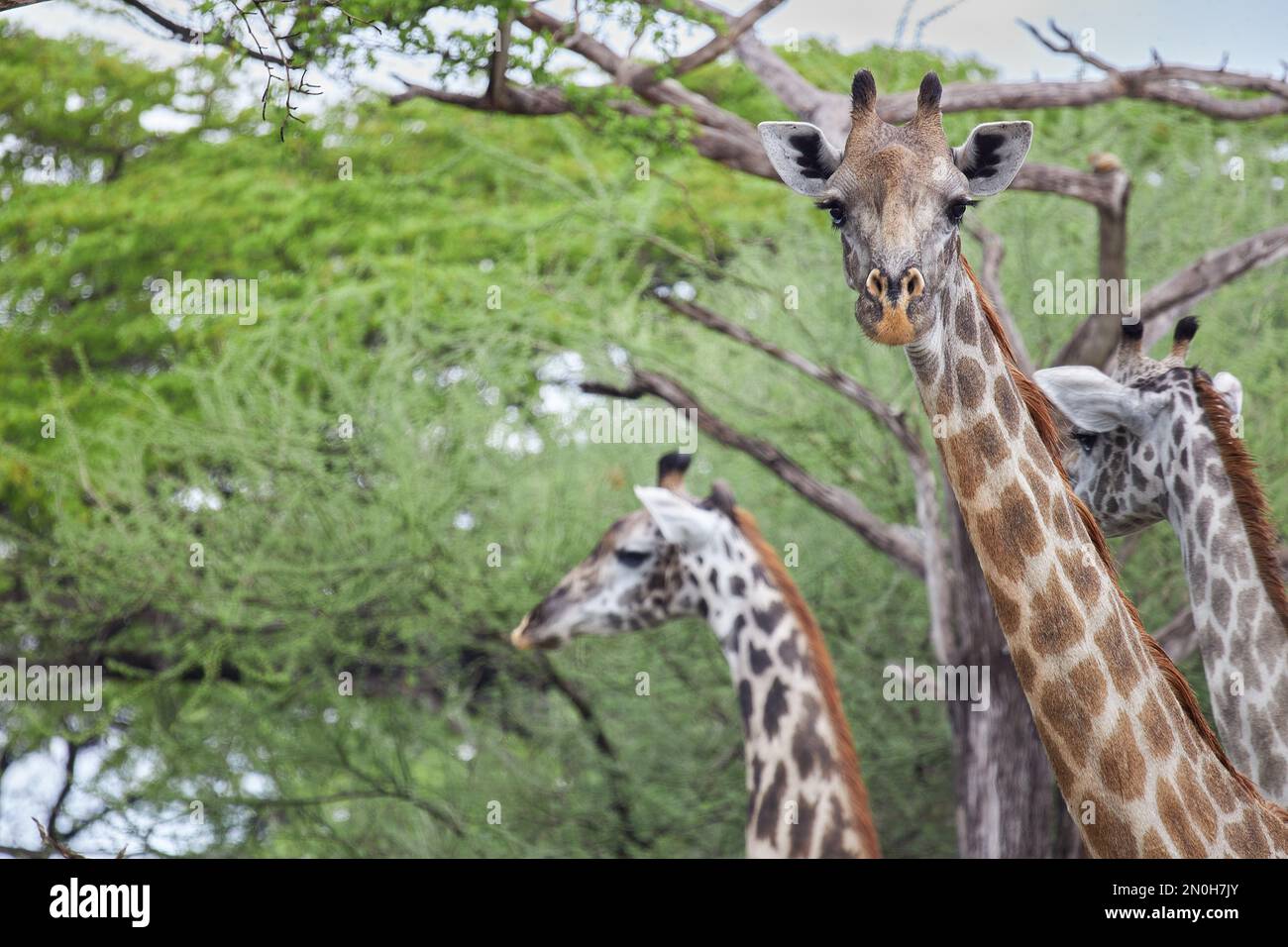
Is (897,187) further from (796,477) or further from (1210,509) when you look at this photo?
(796,477)

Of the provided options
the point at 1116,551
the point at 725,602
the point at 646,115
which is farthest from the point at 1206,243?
the point at 725,602

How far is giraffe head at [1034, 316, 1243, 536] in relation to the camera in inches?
179

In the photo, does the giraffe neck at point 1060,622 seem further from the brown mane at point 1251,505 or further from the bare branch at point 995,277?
the bare branch at point 995,277

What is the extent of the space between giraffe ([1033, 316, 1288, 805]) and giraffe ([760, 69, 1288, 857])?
114 centimetres

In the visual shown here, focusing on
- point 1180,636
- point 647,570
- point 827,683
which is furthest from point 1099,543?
point 1180,636

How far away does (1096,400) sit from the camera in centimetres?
464

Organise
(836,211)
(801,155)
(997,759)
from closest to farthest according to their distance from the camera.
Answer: (836,211) → (801,155) → (997,759)

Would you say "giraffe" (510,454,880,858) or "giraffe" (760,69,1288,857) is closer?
"giraffe" (760,69,1288,857)

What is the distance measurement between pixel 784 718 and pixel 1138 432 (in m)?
1.59

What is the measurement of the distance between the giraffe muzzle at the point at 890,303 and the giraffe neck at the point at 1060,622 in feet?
0.62

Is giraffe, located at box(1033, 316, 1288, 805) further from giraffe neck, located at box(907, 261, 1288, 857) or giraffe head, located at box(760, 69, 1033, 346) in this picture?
giraffe head, located at box(760, 69, 1033, 346)

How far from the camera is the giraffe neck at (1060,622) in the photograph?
3293 mm

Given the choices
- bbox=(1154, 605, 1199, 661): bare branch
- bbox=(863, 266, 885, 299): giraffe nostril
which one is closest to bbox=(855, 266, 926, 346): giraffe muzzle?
bbox=(863, 266, 885, 299): giraffe nostril
